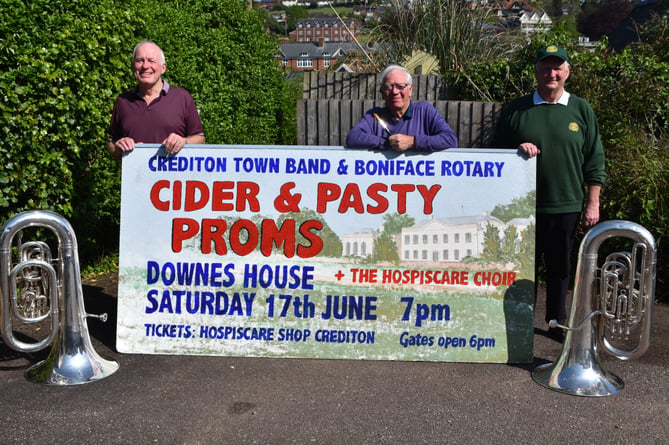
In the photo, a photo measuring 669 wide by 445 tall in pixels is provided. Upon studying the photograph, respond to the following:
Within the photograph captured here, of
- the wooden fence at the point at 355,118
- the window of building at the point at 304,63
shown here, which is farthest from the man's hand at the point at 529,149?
the window of building at the point at 304,63

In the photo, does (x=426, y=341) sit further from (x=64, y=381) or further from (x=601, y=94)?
(x=601, y=94)

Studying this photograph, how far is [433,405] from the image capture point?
372cm

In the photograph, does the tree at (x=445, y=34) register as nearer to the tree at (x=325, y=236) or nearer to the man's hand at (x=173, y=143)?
the tree at (x=325, y=236)

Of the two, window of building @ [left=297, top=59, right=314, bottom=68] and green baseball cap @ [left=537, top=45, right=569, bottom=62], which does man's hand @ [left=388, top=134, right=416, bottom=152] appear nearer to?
green baseball cap @ [left=537, top=45, right=569, bottom=62]

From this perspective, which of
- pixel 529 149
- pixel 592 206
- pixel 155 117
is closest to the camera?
pixel 529 149

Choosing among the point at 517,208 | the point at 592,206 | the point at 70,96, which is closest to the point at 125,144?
the point at 70,96

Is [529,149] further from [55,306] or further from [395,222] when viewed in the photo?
[55,306]

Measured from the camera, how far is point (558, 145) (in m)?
4.37

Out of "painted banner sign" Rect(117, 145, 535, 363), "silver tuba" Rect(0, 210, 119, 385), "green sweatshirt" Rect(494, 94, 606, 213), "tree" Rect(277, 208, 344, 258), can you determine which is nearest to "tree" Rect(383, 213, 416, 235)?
"painted banner sign" Rect(117, 145, 535, 363)

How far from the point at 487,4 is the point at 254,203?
6919 millimetres

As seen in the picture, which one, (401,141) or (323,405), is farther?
(401,141)

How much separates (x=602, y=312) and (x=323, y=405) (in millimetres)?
1698

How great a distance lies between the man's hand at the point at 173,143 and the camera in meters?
4.29

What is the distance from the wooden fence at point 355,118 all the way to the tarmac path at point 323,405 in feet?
11.8
